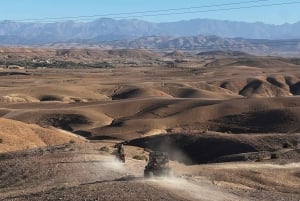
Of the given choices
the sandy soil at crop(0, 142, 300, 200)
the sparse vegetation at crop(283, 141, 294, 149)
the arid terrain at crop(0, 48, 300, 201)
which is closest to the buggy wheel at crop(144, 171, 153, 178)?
the sandy soil at crop(0, 142, 300, 200)

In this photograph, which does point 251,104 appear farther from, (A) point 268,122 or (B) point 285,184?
(B) point 285,184

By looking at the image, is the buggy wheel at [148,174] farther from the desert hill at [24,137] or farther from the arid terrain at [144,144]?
the desert hill at [24,137]

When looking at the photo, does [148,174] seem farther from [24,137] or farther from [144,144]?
[24,137]

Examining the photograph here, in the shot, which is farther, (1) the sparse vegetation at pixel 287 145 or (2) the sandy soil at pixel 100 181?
(1) the sparse vegetation at pixel 287 145

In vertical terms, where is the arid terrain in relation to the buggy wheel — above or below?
below

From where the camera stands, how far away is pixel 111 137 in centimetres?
6806

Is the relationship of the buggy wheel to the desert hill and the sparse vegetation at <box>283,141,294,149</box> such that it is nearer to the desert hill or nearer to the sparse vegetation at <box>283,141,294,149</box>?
the sparse vegetation at <box>283,141,294,149</box>

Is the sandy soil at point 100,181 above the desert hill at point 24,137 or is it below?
above

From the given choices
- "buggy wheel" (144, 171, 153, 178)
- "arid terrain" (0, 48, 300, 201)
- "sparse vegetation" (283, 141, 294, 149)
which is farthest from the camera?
"sparse vegetation" (283, 141, 294, 149)

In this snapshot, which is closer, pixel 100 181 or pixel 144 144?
pixel 100 181

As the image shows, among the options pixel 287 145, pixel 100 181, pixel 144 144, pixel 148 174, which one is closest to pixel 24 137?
pixel 144 144

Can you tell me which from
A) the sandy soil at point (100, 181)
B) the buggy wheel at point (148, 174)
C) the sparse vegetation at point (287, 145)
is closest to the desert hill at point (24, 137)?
the sandy soil at point (100, 181)

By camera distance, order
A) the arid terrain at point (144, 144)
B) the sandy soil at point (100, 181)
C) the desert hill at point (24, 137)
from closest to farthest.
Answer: the sandy soil at point (100, 181) → the arid terrain at point (144, 144) → the desert hill at point (24, 137)

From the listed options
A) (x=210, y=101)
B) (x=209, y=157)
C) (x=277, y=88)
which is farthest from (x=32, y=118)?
(x=277, y=88)
